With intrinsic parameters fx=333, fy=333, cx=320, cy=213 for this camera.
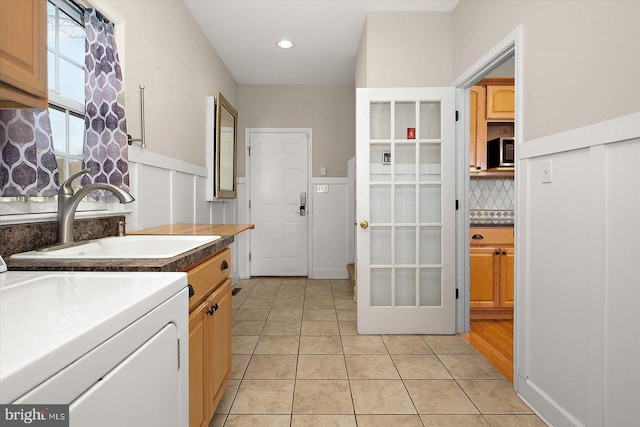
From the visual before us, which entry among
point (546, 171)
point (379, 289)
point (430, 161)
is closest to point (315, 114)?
point (430, 161)

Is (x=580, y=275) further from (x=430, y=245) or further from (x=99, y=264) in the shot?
(x=99, y=264)

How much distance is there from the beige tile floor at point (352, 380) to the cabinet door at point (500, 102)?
6.89ft

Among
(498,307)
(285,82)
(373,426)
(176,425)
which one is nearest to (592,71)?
(373,426)

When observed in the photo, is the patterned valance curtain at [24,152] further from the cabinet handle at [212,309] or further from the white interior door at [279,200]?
the white interior door at [279,200]

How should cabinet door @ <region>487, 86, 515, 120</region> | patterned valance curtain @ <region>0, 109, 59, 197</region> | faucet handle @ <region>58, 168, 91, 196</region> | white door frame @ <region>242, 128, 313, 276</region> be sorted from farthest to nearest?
white door frame @ <region>242, 128, 313, 276</region>
cabinet door @ <region>487, 86, 515, 120</region>
faucet handle @ <region>58, 168, 91, 196</region>
patterned valance curtain @ <region>0, 109, 59, 197</region>

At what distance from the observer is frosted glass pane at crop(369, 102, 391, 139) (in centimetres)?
275

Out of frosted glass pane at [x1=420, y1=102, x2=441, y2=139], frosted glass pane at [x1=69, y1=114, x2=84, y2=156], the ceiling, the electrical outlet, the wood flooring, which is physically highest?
the ceiling

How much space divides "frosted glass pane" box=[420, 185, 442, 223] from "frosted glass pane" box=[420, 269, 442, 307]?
0.43 meters

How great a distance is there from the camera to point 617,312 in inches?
49.6

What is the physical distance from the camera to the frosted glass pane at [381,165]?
2762 millimetres

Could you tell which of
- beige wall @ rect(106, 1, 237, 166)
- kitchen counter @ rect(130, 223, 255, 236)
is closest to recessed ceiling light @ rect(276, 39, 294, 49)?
beige wall @ rect(106, 1, 237, 166)

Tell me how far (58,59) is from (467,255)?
2904 mm

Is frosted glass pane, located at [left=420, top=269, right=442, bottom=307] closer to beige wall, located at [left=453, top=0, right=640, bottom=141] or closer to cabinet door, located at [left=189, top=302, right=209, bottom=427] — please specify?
beige wall, located at [left=453, top=0, right=640, bottom=141]

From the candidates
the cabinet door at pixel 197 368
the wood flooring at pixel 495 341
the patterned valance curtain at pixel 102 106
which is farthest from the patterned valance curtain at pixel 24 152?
the wood flooring at pixel 495 341
